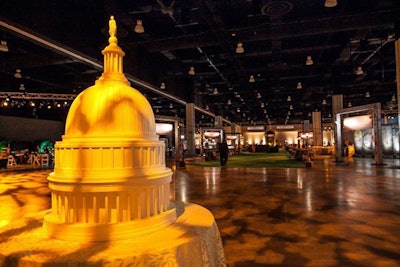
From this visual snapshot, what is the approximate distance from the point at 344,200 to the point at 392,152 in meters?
17.5

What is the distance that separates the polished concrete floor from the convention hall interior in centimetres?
3

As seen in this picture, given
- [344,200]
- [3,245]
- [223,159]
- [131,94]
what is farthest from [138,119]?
[223,159]

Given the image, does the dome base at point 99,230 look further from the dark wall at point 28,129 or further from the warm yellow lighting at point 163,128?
the dark wall at point 28,129

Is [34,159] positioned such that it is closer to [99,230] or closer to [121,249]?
[99,230]

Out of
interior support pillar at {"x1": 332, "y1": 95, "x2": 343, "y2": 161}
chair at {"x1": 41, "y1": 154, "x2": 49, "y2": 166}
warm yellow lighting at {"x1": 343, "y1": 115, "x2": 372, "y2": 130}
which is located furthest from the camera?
chair at {"x1": 41, "y1": 154, "x2": 49, "y2": 166}

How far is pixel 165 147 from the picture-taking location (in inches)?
168

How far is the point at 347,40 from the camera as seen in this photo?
34.6ft

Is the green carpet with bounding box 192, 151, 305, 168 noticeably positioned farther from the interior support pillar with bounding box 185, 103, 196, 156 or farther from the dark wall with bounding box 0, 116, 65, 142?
the dark wall with bounding box 0, 116, 65, 142

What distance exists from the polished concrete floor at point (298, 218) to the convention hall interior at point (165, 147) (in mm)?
32

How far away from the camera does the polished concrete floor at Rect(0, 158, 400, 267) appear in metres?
3.17

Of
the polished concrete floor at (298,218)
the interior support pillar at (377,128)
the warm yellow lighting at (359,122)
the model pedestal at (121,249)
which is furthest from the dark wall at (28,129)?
the interior support pillar at (377,128)

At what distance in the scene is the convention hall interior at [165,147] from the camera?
1987 millimetres

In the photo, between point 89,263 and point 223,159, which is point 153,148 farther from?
point 223,159

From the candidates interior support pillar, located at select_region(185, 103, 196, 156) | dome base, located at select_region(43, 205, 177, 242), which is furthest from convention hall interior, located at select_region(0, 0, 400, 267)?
interior support pillar, located at select_region(185, 103, 196, 156)
